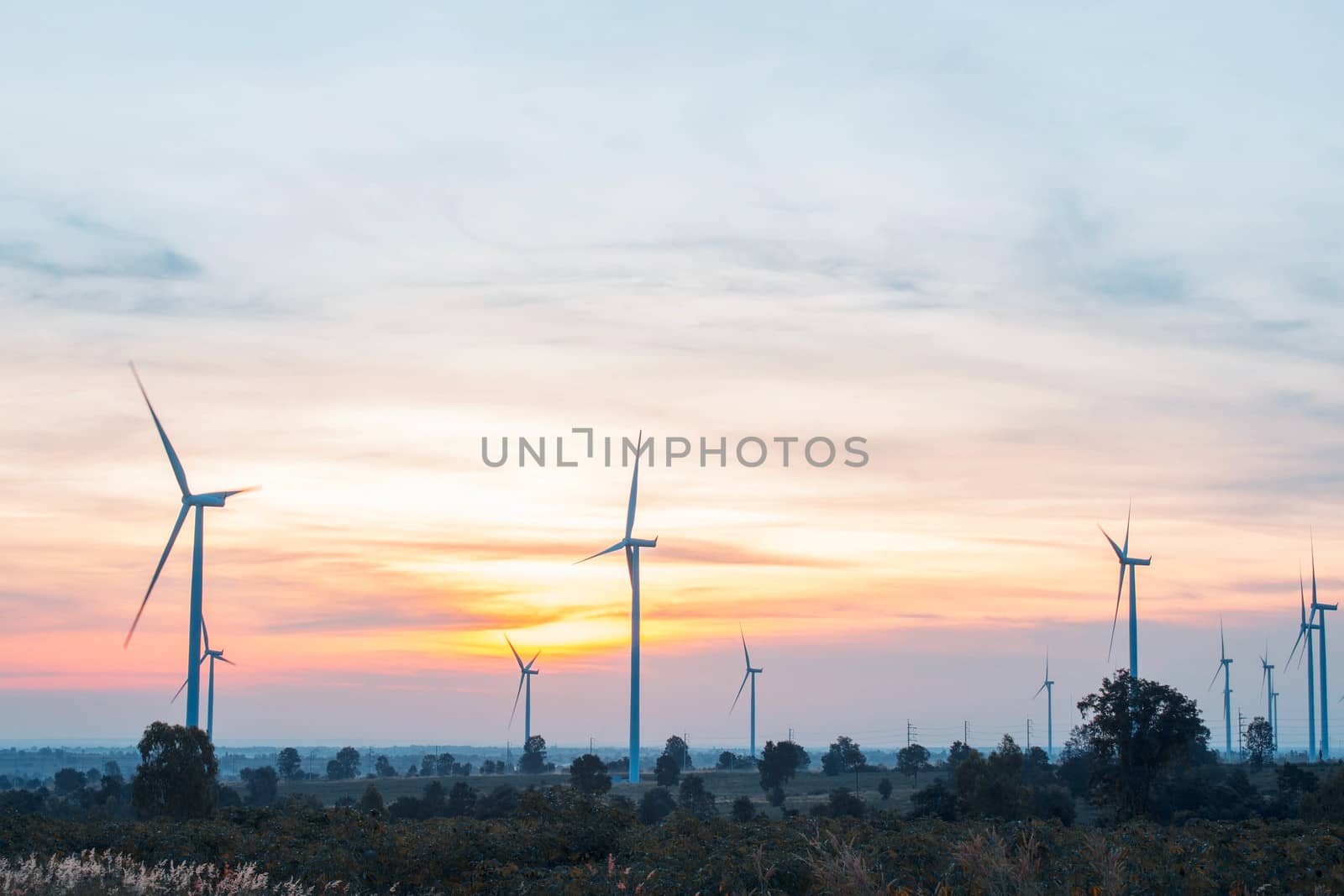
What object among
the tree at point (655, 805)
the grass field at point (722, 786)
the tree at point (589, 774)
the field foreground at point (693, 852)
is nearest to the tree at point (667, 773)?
the grass field at point (722, 786)

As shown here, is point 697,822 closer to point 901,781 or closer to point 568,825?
point 568,825

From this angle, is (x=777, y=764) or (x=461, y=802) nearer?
(x=461, y=802)

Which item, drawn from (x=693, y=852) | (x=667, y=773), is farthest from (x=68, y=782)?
(x=693, y=852)

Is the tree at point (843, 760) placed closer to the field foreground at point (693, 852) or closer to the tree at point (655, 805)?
the tree at point (655, 805)

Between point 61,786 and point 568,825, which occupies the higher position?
point 568,825

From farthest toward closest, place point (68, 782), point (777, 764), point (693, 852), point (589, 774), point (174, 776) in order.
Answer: point (68, 782) < point (777, 764) < point (589, 774) < point (174, 776) < point (693, 852)

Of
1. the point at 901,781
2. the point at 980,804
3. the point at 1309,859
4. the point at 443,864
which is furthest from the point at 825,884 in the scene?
the point at 901,781

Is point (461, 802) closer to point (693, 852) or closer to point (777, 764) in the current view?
point (777, 764)
